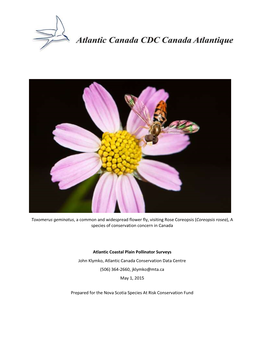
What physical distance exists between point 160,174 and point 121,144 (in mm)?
148

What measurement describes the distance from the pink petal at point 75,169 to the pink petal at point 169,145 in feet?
0.56

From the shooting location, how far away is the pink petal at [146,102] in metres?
1.03

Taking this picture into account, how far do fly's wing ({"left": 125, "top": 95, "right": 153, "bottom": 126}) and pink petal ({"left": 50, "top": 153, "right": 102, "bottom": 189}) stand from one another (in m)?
0.17

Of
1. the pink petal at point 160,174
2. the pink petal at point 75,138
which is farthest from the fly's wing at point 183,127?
the pink petal at point 75,138

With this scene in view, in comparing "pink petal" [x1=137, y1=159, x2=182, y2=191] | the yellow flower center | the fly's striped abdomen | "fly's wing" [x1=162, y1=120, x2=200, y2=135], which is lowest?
"pink petal" [x1=137, y1=159, x2=182, y2=191]

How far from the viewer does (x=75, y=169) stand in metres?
0.98

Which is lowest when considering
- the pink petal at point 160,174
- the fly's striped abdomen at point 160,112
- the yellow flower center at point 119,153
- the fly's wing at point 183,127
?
the pink petal at point 160,174

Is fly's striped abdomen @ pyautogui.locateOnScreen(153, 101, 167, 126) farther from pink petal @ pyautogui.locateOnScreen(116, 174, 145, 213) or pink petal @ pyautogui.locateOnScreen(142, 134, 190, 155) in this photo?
pink petal @ pyautogui.locateOnScreen(116, 174, 145, 213)

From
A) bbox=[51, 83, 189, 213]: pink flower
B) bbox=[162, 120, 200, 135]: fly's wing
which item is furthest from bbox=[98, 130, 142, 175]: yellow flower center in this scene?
bbox=[162, 120, 200, 135]: fly's wing

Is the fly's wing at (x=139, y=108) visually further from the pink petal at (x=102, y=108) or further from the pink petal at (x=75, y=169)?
the pink petal at (x=75, y=169)

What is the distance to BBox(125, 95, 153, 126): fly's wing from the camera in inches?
39.7

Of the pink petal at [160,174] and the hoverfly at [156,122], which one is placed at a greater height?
the hoverfly at [156,122]

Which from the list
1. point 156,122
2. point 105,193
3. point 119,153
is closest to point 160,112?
point 156,122
